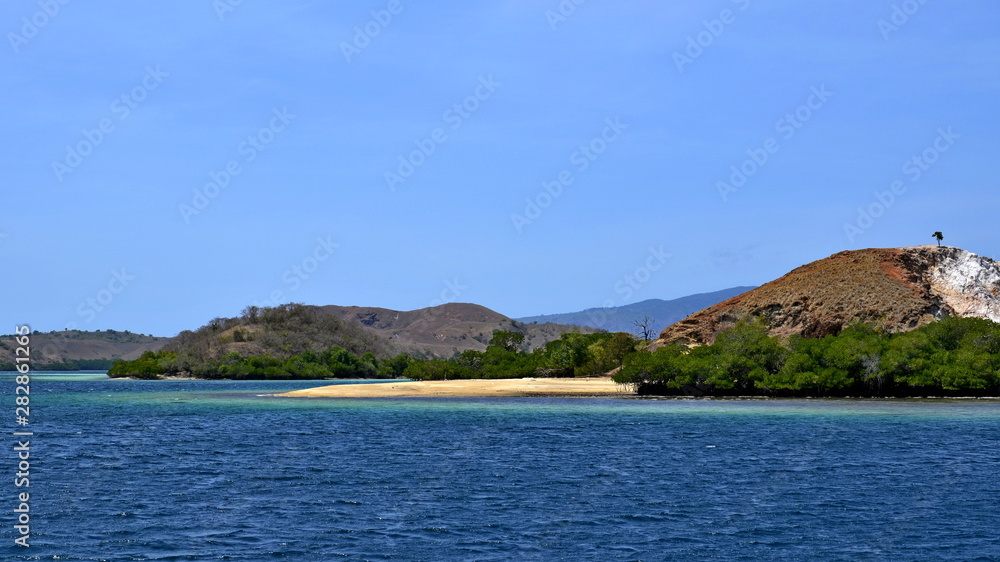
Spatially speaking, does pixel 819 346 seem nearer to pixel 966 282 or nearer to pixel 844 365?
pixel 844 365

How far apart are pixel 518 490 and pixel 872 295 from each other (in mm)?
83455

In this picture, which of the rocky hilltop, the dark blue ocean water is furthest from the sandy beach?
the dark blue ocean water

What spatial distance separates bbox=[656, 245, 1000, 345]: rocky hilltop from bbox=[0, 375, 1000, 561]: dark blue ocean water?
1646 inches

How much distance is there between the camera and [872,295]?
351 feet

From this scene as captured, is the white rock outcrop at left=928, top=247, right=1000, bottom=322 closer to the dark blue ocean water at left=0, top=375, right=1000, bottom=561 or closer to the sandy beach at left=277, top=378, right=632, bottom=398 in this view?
the sandy beach at left=277, top=378, right=632, bottom=398

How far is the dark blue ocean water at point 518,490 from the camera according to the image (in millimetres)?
25188

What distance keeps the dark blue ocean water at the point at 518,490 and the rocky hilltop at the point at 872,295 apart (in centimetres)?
4182

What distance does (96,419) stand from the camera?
235 feet

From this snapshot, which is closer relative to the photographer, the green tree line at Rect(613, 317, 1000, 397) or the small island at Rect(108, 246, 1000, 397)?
the green tree line at Rect(613, 317, 1000, 397)

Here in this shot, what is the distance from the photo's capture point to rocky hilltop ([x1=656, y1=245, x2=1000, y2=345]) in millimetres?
105000

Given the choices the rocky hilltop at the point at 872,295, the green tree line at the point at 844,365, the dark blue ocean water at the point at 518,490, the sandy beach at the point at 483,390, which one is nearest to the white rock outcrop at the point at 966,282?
the rocky hilltop at the point at 872,295

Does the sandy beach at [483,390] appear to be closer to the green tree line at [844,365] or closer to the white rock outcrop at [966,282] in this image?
the green tree line at [844,365]

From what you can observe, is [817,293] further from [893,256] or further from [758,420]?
[758,420]

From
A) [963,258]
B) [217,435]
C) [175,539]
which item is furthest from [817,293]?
[175,539]
